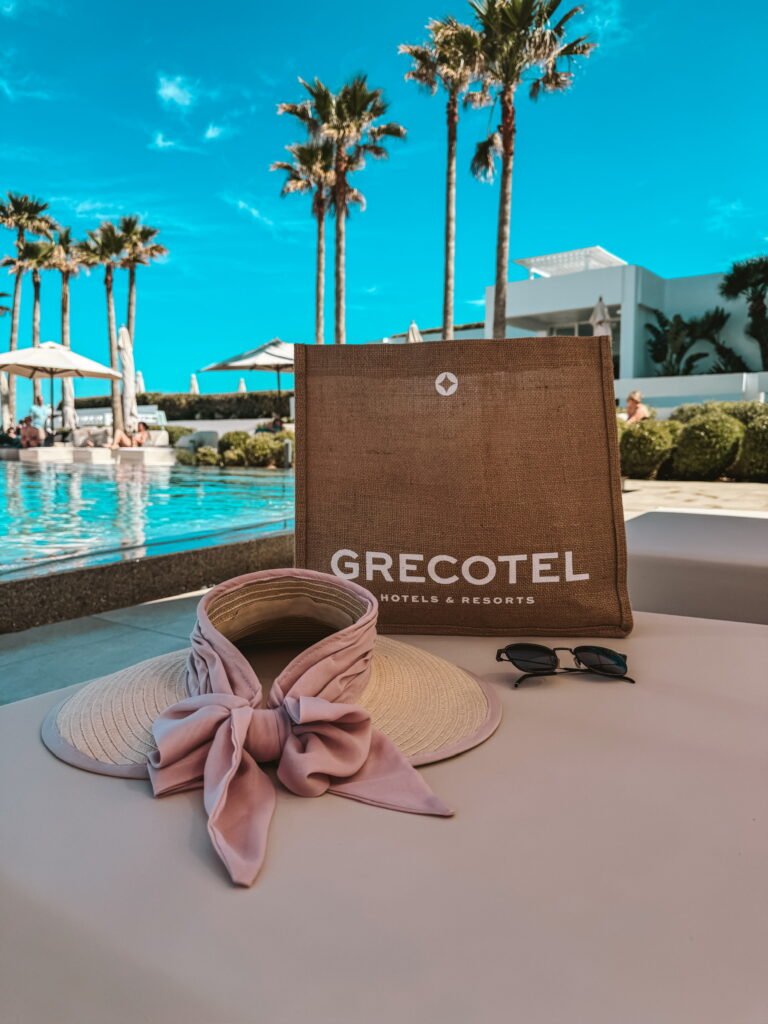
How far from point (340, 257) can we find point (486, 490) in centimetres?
1857

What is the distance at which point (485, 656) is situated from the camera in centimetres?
147

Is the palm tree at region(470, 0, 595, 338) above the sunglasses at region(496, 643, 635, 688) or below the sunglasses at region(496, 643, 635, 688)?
Result: above

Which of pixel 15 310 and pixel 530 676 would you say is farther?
pixel 15 310

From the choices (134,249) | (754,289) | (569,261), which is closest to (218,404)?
(134,249)

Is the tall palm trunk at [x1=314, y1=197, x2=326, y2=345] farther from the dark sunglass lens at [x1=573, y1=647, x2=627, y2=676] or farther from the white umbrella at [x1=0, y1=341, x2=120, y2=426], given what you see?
the dark sunglass lens at [x1=573, y1=647, x2=627, y2=676]

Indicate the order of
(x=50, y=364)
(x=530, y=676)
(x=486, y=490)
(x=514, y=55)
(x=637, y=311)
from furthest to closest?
(x=637, y=311)
(x=50, y=364)
(x=514, y=55)
(x=486, y=490)
(x=530, y=676)

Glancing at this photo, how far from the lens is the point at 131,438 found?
18.2 m

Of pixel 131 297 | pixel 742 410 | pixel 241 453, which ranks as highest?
pixel 131 297

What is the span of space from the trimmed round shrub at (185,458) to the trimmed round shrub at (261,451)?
1.81 meters

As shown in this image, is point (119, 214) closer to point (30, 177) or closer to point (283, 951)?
point (30, 177)

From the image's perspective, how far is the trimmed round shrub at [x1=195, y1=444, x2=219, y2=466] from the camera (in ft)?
50.7

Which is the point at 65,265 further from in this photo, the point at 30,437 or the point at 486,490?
the point at 486,490

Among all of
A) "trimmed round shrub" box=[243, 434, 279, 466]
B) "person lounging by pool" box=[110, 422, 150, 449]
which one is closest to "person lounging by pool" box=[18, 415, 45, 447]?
"person lounging by pool" box=[110, 422, 150, 449]

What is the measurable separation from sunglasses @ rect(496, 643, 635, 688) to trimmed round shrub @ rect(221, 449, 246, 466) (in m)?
13.9
